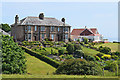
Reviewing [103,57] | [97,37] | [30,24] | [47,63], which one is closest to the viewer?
[47,63]

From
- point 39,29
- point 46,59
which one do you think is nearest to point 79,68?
point 46,59

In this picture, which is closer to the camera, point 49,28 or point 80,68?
point 80,68

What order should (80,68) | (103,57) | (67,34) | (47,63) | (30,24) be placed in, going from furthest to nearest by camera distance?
(67,34) → (30,24) → (103,57) → (47,63) → (80,68)

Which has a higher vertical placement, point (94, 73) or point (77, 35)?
point (77, 35)

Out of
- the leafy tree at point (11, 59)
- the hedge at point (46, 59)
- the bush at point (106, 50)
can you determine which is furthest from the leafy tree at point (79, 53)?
the leafy tree at point (11, 59)

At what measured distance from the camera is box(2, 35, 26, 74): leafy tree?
2097 cm

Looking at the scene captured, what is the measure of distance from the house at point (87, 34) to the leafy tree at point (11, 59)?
5127 centimetres

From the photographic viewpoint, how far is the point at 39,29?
199ft

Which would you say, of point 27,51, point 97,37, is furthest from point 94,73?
point 97,37

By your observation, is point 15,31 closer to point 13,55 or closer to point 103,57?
point 103,57

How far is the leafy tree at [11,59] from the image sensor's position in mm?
20969

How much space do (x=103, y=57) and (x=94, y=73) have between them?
23826mm

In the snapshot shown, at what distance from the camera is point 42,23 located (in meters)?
61.1

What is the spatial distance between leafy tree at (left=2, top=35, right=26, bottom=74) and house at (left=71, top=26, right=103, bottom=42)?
5127 centimetres
